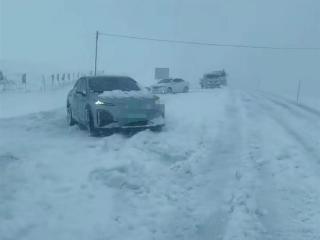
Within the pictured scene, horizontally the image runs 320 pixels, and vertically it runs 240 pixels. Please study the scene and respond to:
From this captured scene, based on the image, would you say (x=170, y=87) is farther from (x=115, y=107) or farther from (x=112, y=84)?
(x=115, y=107)

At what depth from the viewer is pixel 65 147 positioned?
11258mm

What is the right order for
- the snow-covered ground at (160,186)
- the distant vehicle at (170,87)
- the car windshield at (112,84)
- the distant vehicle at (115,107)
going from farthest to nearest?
the distant vehicle at (170,87) < the car windshield at (112,84) < the distant vehicle at (115,107) < the snow-covered ground at (160,186)

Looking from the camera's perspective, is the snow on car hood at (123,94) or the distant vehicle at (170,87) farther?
the distant vehicle at (170,87)

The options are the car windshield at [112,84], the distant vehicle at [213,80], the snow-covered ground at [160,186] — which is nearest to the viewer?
the snow-covered ground at [160,186]

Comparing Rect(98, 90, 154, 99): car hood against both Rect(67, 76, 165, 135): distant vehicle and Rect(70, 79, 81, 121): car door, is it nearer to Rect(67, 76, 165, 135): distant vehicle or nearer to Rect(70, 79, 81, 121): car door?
Rect(67, 76, 165, 135): distant vehicle

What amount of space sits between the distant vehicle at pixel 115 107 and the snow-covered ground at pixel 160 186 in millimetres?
588

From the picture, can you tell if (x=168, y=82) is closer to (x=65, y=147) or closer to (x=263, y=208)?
(x=65, y=147)

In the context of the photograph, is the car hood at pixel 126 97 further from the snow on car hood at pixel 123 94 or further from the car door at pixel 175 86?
the car door at pixel 175 86

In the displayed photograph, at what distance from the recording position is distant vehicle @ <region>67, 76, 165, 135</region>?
43.0ft

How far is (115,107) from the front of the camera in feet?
43.1

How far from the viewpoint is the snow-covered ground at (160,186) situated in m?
6.31

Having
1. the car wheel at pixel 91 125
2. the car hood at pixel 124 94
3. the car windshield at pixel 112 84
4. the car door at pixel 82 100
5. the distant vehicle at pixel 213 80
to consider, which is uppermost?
the car windshield at pixel 112 84

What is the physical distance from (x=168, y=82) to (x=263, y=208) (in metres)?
35.6

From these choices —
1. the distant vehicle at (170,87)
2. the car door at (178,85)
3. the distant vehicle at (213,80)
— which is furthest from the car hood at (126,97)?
the distant vehicle at (213,80)
